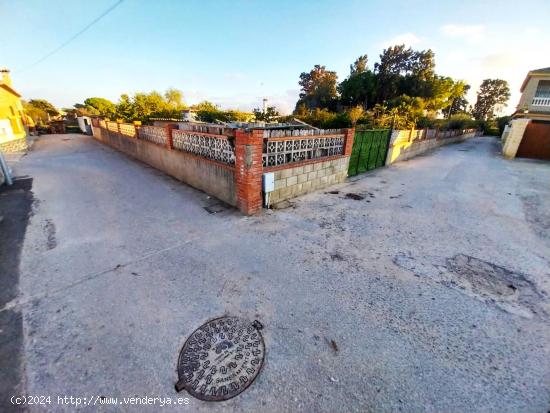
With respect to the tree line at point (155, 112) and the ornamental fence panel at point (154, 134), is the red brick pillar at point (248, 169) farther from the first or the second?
the tree line at point (155, 112)

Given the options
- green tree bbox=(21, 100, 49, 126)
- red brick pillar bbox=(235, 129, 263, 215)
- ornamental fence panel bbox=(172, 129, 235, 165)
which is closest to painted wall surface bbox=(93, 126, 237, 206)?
ornamental fence panel bbox=(172, 129, 235, 165)

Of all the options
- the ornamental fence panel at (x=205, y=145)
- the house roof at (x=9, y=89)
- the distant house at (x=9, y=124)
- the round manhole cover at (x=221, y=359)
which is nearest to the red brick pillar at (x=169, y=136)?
the ornamental fence panel at (x=205, y=145)

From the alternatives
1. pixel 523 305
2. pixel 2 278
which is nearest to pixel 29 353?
pixel 2 278

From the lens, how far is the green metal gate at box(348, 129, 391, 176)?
9.12m

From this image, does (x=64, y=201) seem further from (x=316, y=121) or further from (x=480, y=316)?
(x=316, y=121)

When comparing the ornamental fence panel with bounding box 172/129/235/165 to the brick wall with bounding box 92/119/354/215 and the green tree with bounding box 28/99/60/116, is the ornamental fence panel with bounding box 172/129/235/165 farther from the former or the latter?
the green tree with bounding box 28/99/60/116

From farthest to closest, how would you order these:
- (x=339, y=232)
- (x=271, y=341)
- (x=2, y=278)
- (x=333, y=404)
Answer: (x=339, y=232), (x=2, y=278), (x=271, y=341), (x=333, y=404)

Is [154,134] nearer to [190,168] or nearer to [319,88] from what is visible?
[190,168]

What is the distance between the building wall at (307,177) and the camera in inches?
234

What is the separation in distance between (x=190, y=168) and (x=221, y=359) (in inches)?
→ 240

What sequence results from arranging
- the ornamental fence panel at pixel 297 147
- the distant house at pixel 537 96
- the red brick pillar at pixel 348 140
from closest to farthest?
the ornamental fence panel at pixel 297 147 → the red brick pillar at pixel 348 140 → the distant house at pixel 537 96

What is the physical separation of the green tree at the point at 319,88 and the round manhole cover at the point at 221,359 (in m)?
44.5

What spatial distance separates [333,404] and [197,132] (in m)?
6.55

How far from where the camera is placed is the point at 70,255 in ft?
12.0
